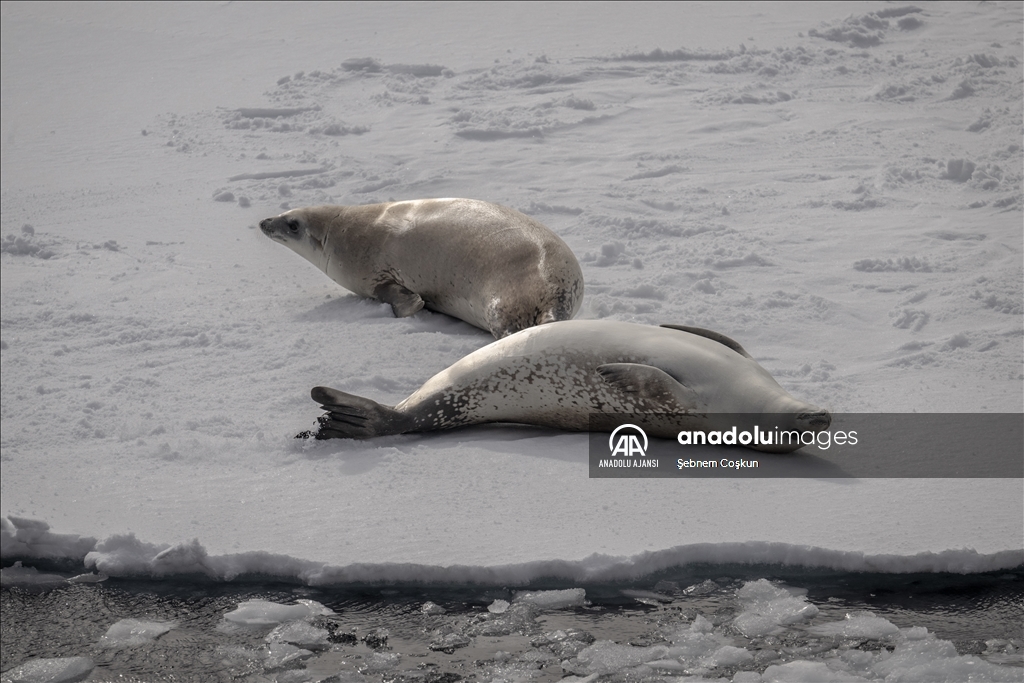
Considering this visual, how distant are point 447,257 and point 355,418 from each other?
1468 millimetres

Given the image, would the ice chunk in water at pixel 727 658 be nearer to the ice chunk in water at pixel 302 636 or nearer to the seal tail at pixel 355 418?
the ice chunk in water at pixel 302 636

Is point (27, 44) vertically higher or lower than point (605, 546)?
higher

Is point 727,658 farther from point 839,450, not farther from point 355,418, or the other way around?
point 355,418

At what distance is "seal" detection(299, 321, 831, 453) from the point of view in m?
3.77

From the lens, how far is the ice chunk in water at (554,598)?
3.15m

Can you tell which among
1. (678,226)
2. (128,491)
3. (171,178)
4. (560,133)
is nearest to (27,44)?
(171,178)

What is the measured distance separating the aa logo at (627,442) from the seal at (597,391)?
0.11 ft

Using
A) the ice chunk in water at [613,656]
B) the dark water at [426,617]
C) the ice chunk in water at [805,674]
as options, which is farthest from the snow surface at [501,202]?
the ice chunk in water at [805,674]

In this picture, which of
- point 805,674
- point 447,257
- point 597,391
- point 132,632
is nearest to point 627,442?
point 597,391

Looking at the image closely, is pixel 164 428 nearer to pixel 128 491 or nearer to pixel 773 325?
pixel 128 491

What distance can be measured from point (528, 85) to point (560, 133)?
1358mm

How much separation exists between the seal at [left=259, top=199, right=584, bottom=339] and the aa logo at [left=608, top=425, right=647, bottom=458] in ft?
2.77

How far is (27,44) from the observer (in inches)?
452

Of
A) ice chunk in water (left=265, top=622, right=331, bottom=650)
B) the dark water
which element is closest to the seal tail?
the dark water
